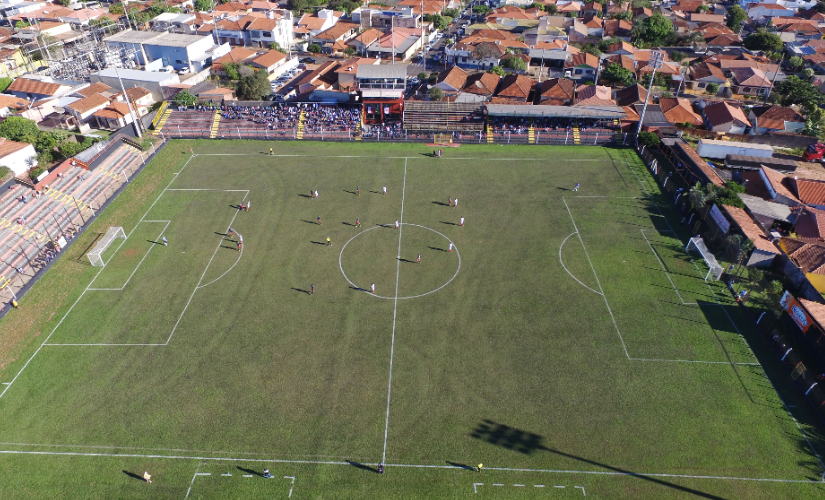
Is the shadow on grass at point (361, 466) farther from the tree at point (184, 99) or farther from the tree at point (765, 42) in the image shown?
the tree at point (765, 42)

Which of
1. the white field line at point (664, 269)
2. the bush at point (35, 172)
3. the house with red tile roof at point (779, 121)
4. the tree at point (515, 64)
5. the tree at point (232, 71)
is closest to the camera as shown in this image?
the white field line at point (664, 269)

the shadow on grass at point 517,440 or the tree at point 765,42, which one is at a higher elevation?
the tree at point 765,42

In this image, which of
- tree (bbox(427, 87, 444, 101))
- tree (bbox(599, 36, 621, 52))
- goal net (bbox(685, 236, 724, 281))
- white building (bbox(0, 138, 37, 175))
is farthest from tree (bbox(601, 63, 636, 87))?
white building (bbox(0, 138, 37, 175))

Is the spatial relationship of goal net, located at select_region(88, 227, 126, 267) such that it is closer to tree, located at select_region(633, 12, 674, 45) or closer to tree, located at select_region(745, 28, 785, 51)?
tree, located at select_region(633, 12, 674, 45)

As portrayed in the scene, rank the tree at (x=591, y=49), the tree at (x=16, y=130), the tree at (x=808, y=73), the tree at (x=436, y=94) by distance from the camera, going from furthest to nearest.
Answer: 1. the tree at (x=591, y=49)
2. the tree at (x=808, y=73)
3. the tree at (x=436, y=94)
4. the tree at (x=16, y=130)

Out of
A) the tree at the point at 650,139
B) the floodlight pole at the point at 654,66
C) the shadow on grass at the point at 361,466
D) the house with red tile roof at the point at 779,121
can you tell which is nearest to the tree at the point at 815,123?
the house with red tile roof at the point at 779,121

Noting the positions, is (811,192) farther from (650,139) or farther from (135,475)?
(135,475)

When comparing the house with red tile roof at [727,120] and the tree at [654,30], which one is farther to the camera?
the tree at [654,30]
